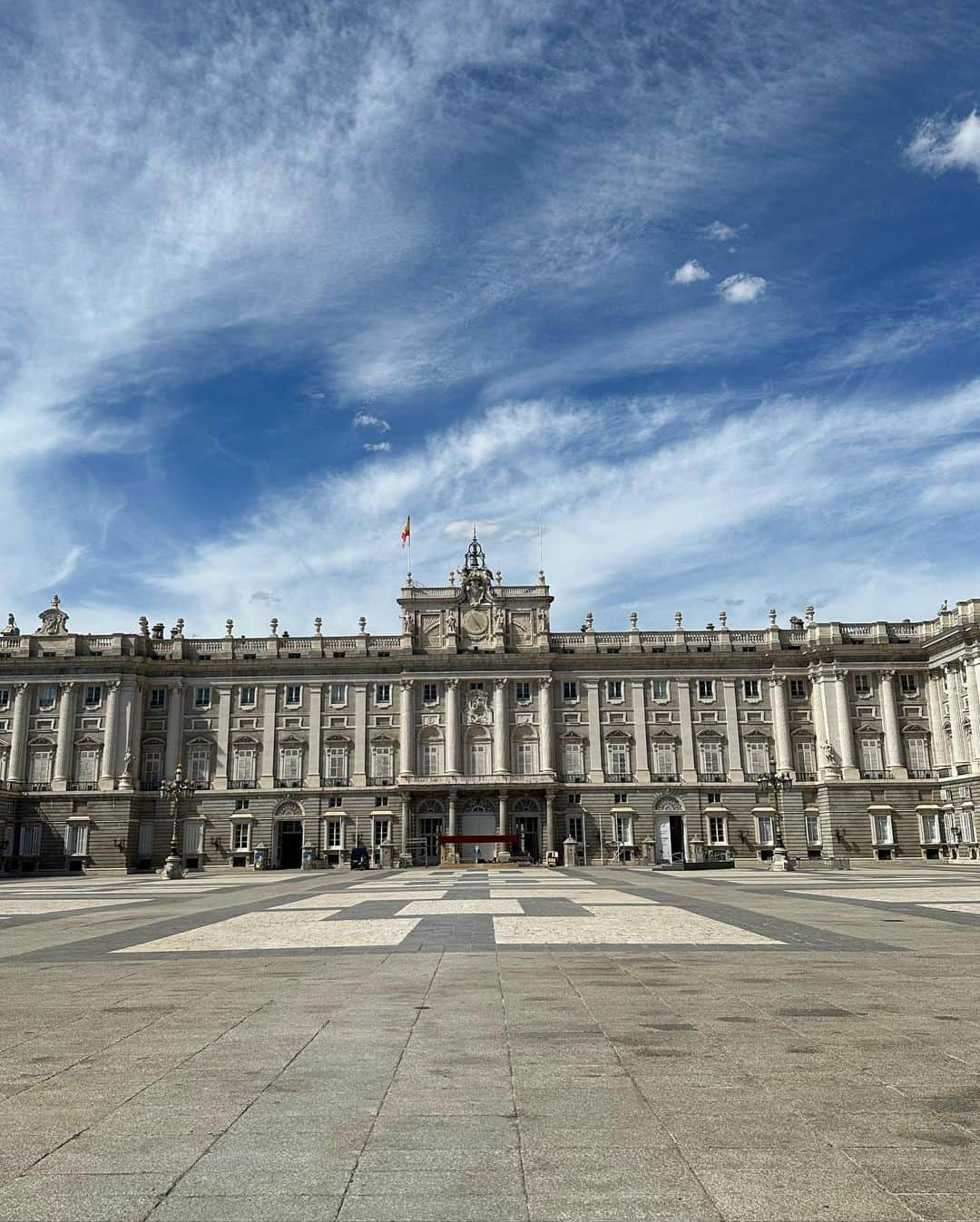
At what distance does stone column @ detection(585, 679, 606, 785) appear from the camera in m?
74.4

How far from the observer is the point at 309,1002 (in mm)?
10781

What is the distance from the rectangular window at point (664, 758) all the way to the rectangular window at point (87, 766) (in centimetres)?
4178

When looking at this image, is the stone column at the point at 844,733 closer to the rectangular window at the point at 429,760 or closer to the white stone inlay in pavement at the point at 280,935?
the rectangular window at the point at 429,760

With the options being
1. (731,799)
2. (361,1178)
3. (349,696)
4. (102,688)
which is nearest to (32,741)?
(102,688)

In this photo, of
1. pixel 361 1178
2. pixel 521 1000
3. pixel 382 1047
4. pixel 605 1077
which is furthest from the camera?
pixel 521 1000

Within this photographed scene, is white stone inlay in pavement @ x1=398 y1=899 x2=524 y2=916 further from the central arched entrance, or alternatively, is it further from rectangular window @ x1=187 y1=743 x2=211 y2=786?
rectangular window @ x1=187 y1=743 x2=211 y2=786

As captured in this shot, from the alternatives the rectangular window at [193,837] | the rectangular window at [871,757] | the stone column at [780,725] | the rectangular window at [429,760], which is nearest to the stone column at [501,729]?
the rectangular window at [429,760]

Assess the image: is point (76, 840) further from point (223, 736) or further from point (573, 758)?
point (573, 758)

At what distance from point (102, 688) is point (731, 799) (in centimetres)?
4808

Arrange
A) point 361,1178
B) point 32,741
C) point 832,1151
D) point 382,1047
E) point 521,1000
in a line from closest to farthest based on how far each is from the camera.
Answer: point 361,1178
point 832,1151
point 382,1047
point 521,1000
point 32,741

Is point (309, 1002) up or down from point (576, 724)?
down

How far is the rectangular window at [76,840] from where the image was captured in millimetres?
71812

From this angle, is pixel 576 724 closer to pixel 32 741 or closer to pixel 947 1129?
pixel 32 741

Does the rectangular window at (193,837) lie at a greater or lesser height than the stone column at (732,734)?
lesser
